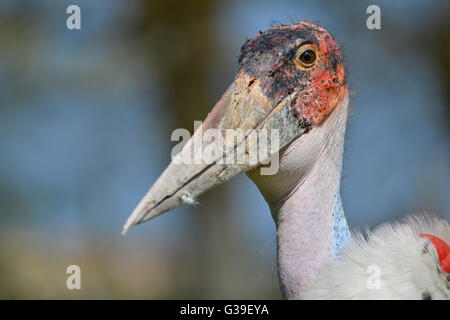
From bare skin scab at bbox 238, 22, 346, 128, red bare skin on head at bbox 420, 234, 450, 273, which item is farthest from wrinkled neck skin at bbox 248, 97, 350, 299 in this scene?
red bare skin on head at bbox 420, 234, 450, 273

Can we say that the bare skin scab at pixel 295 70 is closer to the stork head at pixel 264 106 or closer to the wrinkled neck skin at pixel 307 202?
the stork head at pixel 264 106

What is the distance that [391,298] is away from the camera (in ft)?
7.71

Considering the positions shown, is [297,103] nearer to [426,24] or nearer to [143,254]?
[426,24]

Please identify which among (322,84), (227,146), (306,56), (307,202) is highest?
(306,56)

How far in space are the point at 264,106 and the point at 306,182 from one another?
1.62ft

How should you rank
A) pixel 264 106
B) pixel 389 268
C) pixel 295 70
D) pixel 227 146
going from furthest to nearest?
pixel 295 70
pixel 264 106
pixel 227 146
pixel 389 268

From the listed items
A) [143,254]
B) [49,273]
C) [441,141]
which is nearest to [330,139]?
[49,273]

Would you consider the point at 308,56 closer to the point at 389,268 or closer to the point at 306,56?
the point at 306,56

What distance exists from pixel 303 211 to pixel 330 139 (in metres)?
0.47

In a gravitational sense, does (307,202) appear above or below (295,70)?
below

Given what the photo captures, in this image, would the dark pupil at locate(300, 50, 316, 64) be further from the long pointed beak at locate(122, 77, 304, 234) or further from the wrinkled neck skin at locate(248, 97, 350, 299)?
the wrinkled neck skin at locate(248, 97, 350, 299)

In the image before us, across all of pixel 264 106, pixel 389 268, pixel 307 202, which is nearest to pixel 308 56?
pixel 264 106

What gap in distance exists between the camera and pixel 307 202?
2.84 metres

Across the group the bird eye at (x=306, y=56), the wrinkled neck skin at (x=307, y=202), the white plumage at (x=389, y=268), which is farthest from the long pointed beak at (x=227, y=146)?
the white plumage at (x=389, y=268)
